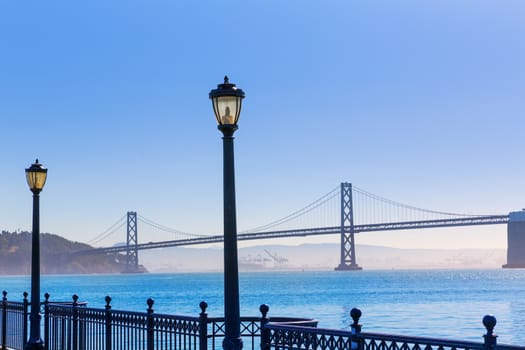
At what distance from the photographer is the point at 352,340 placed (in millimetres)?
8336

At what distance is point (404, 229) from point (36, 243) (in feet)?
300

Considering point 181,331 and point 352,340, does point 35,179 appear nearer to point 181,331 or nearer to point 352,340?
point 181,331

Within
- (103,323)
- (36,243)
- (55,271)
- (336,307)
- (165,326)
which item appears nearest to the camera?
(165,326)

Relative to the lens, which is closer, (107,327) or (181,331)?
(181,331)

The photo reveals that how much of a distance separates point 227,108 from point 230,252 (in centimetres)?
139

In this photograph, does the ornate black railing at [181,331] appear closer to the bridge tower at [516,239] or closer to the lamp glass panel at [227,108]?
the lamp glass panel at [227,108]

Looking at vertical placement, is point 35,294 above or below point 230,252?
below

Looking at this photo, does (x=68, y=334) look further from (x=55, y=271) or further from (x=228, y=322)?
(x=55, y=271)

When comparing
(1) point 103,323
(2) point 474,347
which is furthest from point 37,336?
(2) point 474,347

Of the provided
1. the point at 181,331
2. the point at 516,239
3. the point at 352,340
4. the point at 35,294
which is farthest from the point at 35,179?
the point at 516,239

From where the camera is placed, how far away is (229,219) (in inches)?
344

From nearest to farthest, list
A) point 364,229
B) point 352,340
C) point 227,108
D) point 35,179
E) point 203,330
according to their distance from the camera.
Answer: point 352,340, point 227,108, point 203,330, point 35,179, point 364,229

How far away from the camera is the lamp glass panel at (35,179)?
15.4 m

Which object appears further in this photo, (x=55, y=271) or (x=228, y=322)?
(x=55, y=271)
